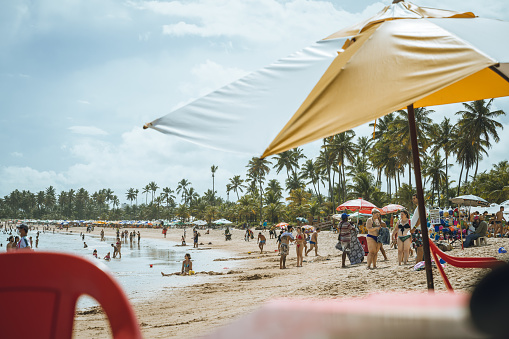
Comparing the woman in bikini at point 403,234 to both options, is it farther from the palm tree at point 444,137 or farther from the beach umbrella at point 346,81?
the palm tree at point 444,137

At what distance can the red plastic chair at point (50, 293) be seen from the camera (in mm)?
927

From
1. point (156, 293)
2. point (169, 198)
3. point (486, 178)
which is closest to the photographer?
point (156, 293)

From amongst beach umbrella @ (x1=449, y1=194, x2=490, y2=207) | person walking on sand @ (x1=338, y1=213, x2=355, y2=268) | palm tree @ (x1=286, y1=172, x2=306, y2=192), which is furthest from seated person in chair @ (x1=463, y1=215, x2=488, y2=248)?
palm tree @ (x1=286, y1=172, x2=306, y2=192)

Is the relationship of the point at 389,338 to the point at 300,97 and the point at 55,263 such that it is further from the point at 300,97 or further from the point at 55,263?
the point at 300,97

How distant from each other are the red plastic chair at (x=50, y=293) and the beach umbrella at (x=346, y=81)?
1.70m

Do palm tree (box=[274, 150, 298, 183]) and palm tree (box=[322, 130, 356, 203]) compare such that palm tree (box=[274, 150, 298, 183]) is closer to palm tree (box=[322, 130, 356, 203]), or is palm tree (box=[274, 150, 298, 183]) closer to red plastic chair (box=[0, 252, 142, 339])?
palm tree (box=[322, 130, 356, 203])

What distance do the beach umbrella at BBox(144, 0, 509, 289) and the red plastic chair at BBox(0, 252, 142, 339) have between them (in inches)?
67.0

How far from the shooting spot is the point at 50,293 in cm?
99

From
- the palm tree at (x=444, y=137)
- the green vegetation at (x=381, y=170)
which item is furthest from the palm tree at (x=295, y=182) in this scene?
the palm tree at (x=444, y=137)

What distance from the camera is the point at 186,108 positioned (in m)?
2.88

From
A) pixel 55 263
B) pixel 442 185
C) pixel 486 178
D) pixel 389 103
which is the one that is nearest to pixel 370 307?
pixel 55 263

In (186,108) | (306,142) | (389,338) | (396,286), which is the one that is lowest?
(396,286)

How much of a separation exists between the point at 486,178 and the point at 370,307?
2191 inches

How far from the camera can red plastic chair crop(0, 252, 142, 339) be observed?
0.93m
